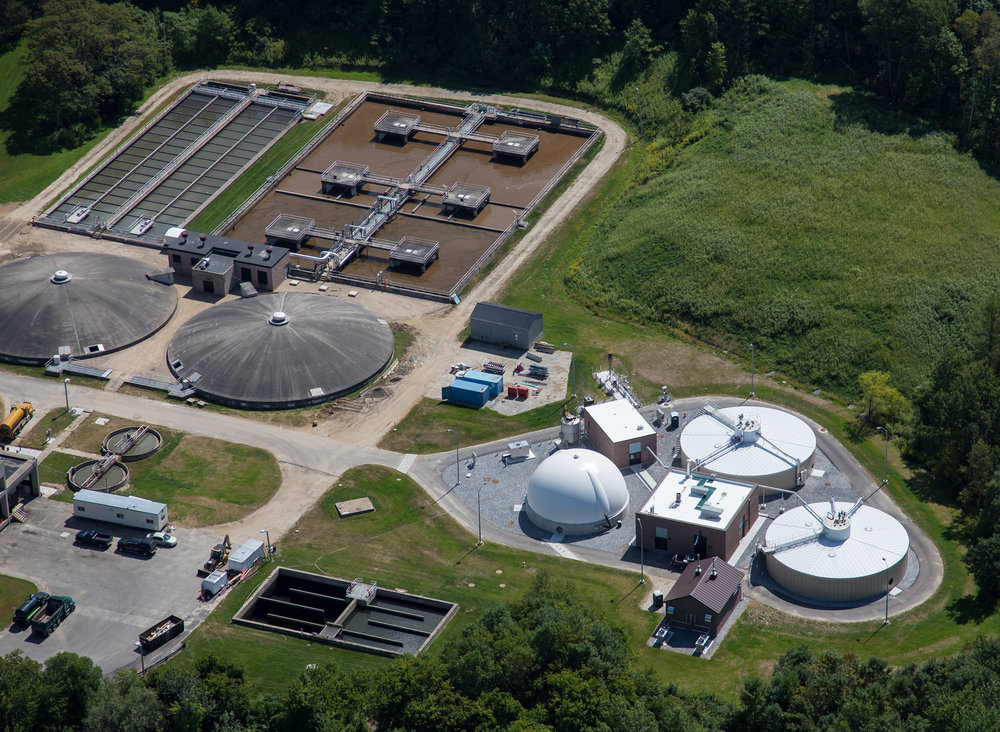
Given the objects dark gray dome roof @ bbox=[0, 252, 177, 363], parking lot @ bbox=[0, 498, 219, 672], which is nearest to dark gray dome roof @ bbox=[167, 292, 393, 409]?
dark gray dome roof @ bbox=[0, 252, 177, 363]

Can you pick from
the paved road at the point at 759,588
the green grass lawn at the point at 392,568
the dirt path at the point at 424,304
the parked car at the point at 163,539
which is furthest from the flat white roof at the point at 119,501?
the paved road at the point at 759,588

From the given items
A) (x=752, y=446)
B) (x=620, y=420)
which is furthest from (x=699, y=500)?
(x=620, y=420)

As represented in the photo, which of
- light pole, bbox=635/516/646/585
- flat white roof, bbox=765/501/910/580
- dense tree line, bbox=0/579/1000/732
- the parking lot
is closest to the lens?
dense tree line, bbox=0/579/1000/732

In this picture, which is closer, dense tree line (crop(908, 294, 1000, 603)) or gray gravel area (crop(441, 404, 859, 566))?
dense tree line (crop(908, 294, 1000, 603))

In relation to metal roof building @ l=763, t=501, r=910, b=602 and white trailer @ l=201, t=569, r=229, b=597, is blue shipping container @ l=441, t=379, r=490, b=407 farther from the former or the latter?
metal roof building @ l=763, t=501, r=910, b=602

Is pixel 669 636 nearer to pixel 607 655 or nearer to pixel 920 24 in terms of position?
pixel 607 655
